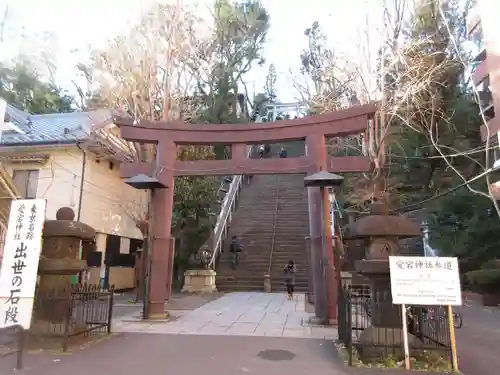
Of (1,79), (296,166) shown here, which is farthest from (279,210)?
(1,79)

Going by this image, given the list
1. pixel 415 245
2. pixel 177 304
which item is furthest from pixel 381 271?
pixel 415 245

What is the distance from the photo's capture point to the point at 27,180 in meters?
17.1

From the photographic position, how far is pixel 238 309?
13180 millimetres

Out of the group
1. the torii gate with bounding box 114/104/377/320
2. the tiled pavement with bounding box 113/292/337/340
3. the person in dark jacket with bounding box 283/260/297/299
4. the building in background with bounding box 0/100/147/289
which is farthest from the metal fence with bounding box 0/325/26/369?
the person in dark jacket with bounding box 283/260/297/299

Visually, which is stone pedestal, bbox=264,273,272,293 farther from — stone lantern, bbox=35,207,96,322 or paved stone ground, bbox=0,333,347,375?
stone lantern, bbox=35,207,96,322

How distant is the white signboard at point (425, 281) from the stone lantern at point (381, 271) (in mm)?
335

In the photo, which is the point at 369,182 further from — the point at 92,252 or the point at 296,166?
the point at 92,252

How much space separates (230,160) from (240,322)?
4369 mm

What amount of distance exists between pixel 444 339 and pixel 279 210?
17907mm

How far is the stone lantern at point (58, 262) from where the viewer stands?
26.2 ft

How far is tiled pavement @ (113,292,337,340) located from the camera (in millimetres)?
9305

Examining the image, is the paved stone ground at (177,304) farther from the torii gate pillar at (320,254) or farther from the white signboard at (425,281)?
the white signboard at (425,281)

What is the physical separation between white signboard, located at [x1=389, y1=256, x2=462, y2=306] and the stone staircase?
40.8ft

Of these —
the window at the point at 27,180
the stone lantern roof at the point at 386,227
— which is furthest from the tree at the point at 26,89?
the stone lantern roof at the point at 386,227
